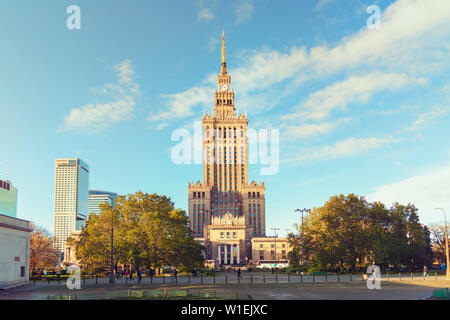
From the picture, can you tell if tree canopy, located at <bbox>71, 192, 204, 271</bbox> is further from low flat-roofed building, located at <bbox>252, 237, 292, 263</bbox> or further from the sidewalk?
low flat-roofed building, located at <bbox>252, 237, 292, 263</bbox>

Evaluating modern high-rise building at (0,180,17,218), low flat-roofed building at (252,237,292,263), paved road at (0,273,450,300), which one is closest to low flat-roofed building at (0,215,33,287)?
paved road at (0,273,450,300)

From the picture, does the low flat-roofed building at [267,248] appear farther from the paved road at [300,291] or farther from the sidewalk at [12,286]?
the sidewalk at [12,286]

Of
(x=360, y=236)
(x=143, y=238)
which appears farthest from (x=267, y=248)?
(x=143, y=238)

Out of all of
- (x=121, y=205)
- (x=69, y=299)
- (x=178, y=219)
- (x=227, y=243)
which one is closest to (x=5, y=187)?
(x=227, y=243)

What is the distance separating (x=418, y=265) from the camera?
8712cm

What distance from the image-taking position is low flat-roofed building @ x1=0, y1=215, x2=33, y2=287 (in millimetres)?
51125

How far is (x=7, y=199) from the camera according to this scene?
545ft

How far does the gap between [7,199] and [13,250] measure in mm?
128180

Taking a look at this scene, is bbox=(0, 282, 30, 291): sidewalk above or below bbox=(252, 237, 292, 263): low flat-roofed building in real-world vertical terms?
above

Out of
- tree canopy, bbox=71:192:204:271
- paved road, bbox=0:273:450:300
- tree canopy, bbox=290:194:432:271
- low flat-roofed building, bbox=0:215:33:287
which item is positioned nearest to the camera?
paved road, bbox=0:273:450:300

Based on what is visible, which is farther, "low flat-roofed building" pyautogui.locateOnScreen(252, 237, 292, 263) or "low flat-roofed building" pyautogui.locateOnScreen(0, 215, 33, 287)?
"low flat-roofed building" pyautogui.locateOnScreen(252, 237, 292, 263)

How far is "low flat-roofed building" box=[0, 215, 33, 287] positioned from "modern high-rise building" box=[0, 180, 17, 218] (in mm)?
99816
